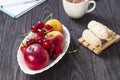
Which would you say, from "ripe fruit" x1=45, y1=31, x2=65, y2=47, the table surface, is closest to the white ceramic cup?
the table surface

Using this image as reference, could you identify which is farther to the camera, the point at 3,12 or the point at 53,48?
the point at 3,12

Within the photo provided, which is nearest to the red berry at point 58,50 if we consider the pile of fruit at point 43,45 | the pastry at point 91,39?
the pile of fruit at point 43,45

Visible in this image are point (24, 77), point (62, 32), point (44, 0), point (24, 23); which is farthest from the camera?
point (44, 0)

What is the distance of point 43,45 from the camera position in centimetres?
77

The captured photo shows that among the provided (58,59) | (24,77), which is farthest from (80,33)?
(24,77)

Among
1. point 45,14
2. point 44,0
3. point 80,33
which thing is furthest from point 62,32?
point 44,0

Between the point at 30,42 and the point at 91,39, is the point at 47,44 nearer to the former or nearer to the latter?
the point at 30,42

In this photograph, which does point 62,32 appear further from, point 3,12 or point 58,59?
point 3,12

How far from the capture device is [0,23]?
1.01m

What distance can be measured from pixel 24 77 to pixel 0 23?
34cm

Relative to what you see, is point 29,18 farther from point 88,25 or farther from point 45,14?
point 88,25

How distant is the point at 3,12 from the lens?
3.47 ft

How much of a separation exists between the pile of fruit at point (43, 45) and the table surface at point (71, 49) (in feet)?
0.15

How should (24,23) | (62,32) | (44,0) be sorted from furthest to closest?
1. (44,0)
2. (24,23)
3. (62,32)
